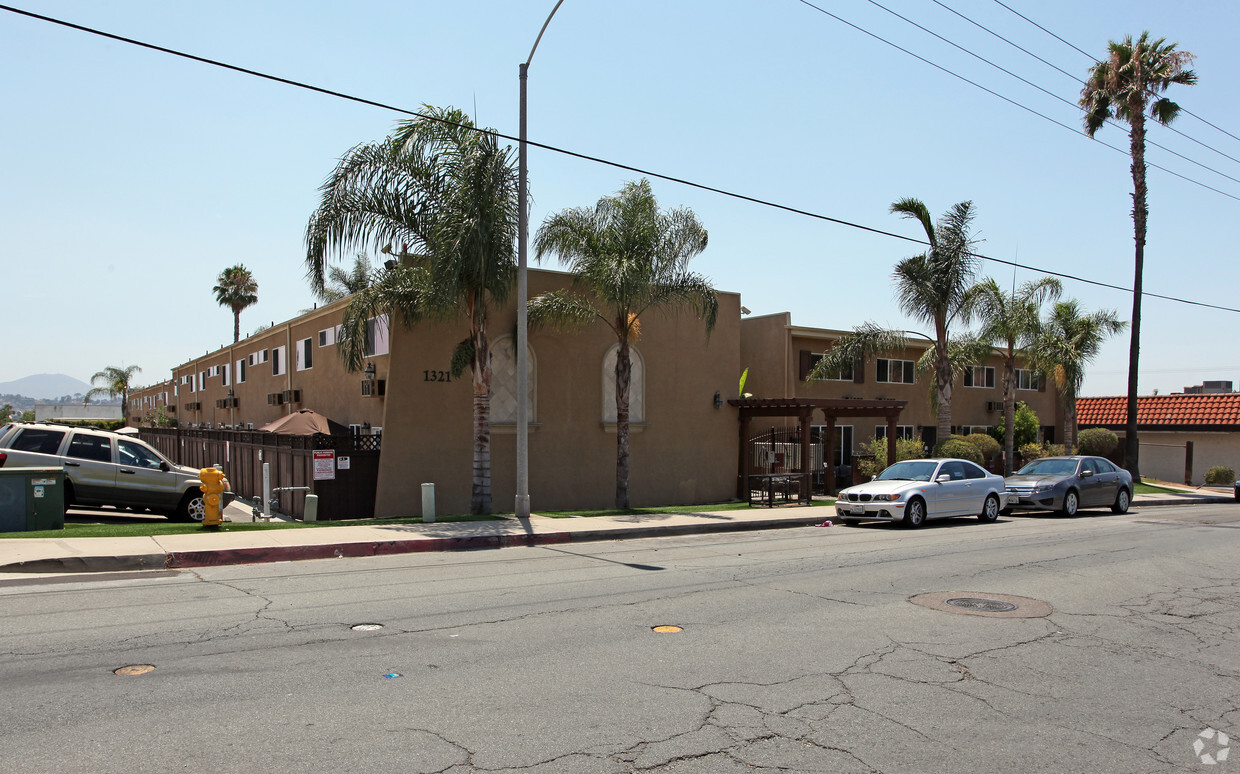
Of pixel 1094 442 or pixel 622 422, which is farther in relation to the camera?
pixel 1094 442

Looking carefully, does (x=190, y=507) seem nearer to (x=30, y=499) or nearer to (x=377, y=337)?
(x=30, y=499)

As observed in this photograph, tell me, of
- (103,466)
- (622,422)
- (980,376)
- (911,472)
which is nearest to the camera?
(103,466)

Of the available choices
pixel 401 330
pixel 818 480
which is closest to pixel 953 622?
pixel 401 330

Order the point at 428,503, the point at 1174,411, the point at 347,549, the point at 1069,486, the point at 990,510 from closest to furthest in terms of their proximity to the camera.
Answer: the point at 347,549 < the point at 428,503 < the point at 990,510 < the point at 1069,486 < the point at 1174,411

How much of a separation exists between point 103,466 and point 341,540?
20.5ft

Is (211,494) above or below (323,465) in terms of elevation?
below

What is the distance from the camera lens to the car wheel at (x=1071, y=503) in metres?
21.5

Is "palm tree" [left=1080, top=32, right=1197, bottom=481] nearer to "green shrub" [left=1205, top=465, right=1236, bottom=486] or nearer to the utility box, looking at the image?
"green shrub" [left=1205, top=465, right=1236, bottom=486]

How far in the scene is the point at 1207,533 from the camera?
1741 centimetres

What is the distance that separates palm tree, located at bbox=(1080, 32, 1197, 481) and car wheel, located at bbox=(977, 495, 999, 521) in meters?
14.7

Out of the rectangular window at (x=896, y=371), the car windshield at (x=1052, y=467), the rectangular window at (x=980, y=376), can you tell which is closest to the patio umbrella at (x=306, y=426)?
the car windshield at (x=1052, y=467)

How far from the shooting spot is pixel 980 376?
36344 mm

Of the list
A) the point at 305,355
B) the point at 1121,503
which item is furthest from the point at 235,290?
the point at 1121,503

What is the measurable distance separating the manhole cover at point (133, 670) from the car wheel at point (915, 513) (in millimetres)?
14463
